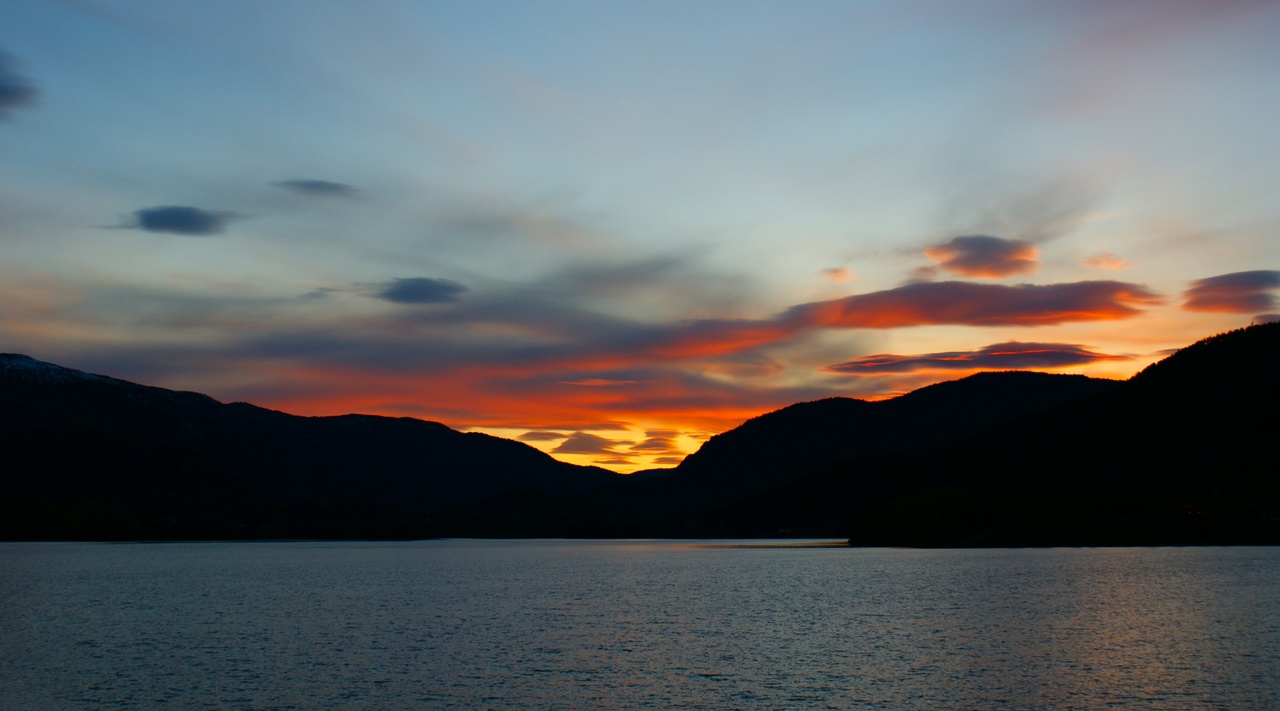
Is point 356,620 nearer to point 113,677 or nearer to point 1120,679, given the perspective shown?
point 113,677

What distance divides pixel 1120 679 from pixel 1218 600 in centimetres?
5716

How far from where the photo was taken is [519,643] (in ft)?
273

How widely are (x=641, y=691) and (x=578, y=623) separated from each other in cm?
3949

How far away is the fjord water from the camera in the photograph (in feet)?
195

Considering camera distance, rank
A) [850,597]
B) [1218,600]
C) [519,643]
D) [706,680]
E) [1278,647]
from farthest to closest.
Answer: [850,597] → [1218,600] → [519,643] → [1278,647] → [706,680]

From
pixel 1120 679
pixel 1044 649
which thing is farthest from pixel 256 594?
pixel 1120 679

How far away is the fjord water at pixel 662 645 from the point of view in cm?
5931

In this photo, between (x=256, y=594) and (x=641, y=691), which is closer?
(x=641, y=691)

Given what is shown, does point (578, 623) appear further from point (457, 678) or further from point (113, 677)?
point (113, 677)

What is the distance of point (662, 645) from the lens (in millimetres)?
81938

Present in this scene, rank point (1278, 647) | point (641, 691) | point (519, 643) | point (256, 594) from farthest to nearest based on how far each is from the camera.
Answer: point (256, 594)
point (519, 643)
point (1278, 647)
point (641, 691)

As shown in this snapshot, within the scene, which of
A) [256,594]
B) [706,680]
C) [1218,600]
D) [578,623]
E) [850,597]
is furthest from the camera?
[256,594]

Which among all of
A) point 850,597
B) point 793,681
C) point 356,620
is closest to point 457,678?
point 793,681

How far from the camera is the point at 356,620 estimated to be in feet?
340
